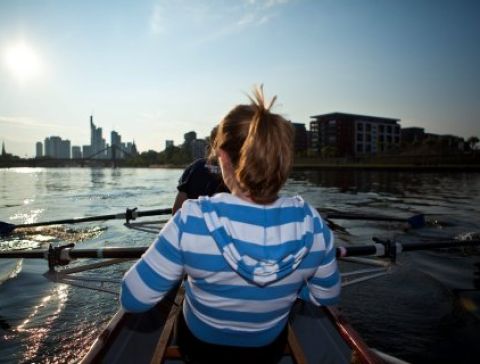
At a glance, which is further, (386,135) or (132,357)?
(386,135)

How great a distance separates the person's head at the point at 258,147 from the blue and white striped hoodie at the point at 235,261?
0.10m

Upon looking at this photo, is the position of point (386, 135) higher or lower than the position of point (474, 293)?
higher

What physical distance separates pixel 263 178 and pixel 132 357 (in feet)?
7.79

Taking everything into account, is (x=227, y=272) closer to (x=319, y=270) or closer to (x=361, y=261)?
(x=319, y=270)

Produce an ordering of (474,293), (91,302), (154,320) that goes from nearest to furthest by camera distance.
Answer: (154,320), (91,302), (474,293)

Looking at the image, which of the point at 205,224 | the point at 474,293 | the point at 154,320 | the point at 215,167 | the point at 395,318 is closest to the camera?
the point at 205,224

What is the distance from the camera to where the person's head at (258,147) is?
168 cm

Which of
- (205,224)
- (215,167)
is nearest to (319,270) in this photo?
(205,224)

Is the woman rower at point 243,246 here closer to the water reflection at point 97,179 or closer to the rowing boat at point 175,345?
the rowing boat at point 175,345

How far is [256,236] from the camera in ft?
5.48

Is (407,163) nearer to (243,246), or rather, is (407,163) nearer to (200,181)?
(200,181)

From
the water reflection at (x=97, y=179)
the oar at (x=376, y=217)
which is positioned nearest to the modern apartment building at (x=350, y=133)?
the water reflection at (x=97, y=179)

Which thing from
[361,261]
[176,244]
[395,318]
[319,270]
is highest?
[176,244]

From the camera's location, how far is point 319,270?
200 centimetres
